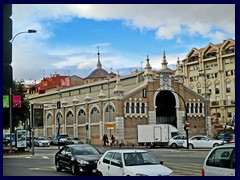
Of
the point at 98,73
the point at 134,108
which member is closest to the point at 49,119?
the point at 134,108

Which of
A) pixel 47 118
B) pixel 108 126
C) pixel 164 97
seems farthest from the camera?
pixel 47 118

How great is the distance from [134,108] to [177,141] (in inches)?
559

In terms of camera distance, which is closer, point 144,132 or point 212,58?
point 144,132

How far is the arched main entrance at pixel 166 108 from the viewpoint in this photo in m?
66.1

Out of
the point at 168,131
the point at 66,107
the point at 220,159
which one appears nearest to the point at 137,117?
the point at 168,131

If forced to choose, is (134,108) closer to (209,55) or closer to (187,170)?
(209,55)

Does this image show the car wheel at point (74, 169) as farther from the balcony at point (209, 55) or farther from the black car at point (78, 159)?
the balcony at point (209, 55)

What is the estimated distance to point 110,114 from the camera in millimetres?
63000

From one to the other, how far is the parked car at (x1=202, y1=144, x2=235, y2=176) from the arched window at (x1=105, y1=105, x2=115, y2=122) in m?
52.4

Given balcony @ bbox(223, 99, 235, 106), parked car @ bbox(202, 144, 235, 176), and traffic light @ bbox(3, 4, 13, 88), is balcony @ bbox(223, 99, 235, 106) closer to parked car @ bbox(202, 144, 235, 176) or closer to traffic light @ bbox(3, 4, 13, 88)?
parked car @ bbox(202, 144, 235, 176)

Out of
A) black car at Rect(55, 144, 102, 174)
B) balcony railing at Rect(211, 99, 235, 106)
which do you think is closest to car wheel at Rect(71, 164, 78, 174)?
black car at Rect(55, 144, 102, 174)

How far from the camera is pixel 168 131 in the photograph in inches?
2089

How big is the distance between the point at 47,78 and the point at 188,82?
1740 inches

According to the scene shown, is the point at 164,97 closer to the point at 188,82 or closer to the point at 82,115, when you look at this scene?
the point at 82,115
